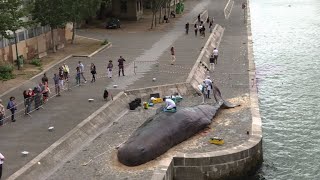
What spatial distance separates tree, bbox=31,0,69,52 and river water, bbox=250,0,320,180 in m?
21.1

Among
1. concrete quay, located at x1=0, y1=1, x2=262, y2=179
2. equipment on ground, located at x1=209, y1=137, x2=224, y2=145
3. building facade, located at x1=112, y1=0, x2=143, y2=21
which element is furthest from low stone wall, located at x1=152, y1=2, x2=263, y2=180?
building facade, located at x1=112, y1=0, x2=143, y2=21

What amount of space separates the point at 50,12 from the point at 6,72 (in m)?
10.5

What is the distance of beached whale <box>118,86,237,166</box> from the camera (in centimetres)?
2638

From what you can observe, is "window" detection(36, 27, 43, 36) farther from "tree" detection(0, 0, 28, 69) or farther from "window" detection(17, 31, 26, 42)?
"tree" detection(0, 0, 28, 69)

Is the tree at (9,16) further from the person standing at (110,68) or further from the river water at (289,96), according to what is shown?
the river water at (289,96)

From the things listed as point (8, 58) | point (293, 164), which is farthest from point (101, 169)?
point (8, 58)

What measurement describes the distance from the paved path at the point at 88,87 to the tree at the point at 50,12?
4311 mm

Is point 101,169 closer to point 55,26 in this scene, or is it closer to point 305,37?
point 55,26

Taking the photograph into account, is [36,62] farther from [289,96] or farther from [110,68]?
[289,96]

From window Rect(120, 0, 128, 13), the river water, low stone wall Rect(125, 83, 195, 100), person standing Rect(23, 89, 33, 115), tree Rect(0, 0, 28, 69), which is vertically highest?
tree Rect(0, 0, 28, 69)

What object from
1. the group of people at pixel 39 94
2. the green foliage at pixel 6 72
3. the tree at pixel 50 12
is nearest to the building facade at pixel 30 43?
the tree at pixel 50 12

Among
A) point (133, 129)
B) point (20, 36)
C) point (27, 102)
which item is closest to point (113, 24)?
point (20, 36)

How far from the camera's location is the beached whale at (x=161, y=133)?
86.5ft

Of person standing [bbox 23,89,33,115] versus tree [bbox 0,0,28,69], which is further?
tree [bbox 0,0,28,69]
